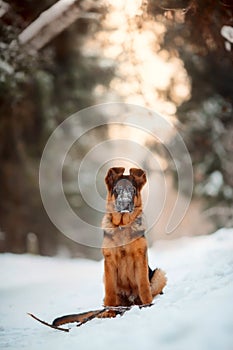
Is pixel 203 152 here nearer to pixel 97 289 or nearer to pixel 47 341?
pixel 97 289

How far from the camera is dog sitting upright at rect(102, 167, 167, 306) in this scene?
6.60 feet

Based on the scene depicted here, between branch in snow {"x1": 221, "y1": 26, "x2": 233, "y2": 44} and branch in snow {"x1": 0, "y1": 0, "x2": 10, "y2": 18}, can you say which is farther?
branch in snow {"x1": 221, "y1": 26, "x2": 233, "y2": 44}

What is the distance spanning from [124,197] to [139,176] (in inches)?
4.7

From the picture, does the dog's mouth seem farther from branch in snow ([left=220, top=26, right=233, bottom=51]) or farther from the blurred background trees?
branch in snow ([left=220, top=26, right=233, bottom=51])

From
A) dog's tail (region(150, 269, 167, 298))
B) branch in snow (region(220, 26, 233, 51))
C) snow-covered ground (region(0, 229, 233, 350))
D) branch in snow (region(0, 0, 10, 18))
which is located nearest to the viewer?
snow-covered ground (region(0, 229, 233, 350))

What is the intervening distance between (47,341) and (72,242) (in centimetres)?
38

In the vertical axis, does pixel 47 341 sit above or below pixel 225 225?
below

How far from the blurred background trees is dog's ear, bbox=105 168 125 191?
0.14 m

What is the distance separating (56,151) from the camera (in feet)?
7.01

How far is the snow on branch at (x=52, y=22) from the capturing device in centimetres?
217

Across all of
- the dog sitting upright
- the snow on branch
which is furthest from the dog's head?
the snow on branch

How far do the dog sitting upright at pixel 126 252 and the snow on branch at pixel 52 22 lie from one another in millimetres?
632

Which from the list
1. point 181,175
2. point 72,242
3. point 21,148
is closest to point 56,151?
point 21,148

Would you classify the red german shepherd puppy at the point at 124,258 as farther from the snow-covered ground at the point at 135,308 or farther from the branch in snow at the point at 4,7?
the branch in snow at the point at 4,7
